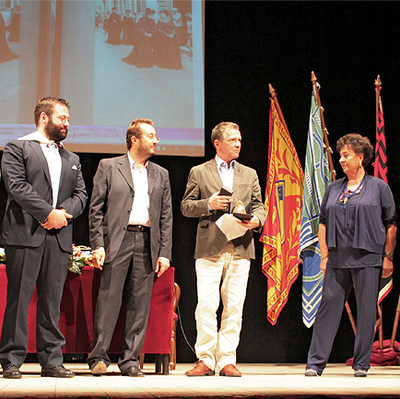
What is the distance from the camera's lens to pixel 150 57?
17.3ft

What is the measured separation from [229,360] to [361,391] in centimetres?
117

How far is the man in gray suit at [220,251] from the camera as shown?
346cm

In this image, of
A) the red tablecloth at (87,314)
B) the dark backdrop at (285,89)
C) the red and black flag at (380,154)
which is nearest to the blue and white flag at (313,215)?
the red and black flag at (380,154)

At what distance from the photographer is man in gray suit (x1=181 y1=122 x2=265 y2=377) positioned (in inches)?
136

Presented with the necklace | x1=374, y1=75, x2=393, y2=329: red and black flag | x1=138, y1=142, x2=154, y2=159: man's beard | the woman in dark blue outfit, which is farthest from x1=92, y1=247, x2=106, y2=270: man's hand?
x1=374, y1=75, x2=393, y2=329: red and black flag

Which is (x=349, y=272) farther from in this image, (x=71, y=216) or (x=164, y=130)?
(x=164, y=130)

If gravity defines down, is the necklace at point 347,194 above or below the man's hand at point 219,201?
above

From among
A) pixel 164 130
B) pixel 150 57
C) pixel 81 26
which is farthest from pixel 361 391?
pixel 81 26

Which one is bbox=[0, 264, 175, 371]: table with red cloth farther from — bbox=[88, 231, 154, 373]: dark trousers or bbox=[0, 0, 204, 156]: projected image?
bbox=[0, 0, 204, 156]: projected image

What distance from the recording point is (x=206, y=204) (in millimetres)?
3545

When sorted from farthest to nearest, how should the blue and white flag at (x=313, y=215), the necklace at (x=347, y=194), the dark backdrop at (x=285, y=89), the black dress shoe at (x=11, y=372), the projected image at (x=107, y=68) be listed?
the dark backdrop at (x=285, y=89), the projected image at (x=107, y=68), the blue and white flag at (x=313, y=215), the necklace at (x=347, y=194), the black dress shoe at (x=11, y=372)

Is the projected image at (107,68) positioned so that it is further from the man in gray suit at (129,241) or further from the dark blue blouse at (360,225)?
the dark blue blouse at (360,225)

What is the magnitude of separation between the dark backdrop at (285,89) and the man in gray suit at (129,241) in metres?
1.87

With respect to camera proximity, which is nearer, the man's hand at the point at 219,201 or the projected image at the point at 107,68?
the man's hand at the point at 219,201
